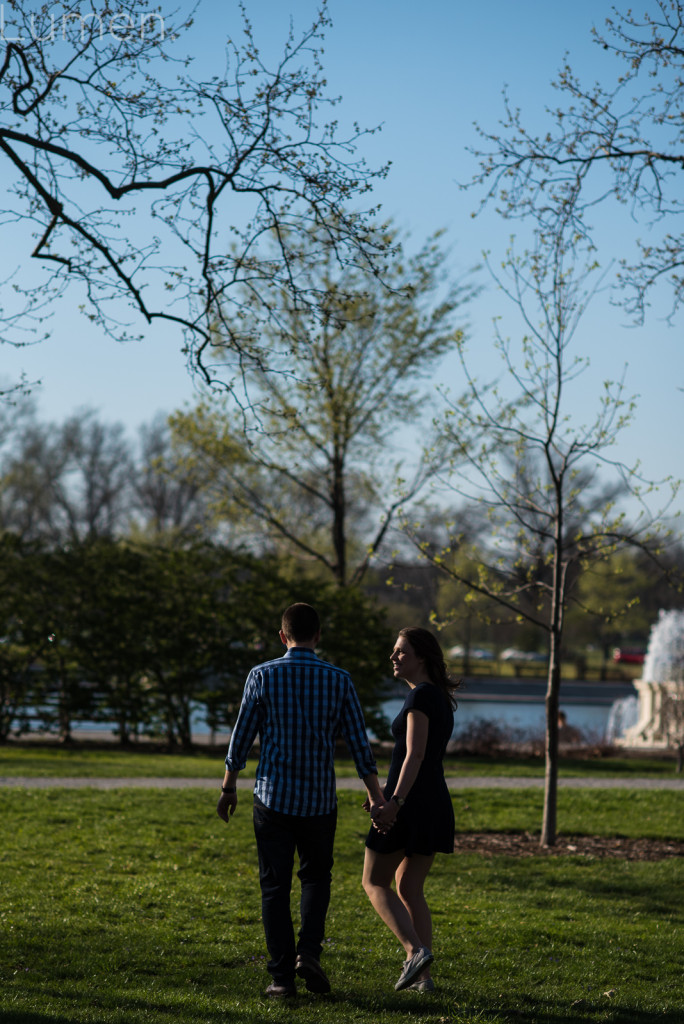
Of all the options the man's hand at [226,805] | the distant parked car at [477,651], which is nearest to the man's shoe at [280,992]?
the man's hand at [226,805]

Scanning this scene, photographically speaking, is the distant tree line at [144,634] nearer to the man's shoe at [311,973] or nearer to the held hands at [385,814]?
the man's shoe at [311,973]

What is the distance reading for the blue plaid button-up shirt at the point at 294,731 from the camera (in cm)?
457

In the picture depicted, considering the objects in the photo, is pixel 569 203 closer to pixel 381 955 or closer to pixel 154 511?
pixel 381 955

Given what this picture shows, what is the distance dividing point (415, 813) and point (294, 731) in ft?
2.26

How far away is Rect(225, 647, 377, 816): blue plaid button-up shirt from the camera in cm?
457

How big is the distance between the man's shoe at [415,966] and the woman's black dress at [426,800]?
460 millimetres

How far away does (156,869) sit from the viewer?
769 centimetres

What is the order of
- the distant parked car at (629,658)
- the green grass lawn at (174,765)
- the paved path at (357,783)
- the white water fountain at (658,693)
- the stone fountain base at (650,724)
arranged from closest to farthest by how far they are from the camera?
1. the paved path at (357,783)
2. the green grass lawn at (174,765)
3. the white water fountain at (658,693)
4. the stone fountain base at (650,724)
5. the distant parked car at (629,658)

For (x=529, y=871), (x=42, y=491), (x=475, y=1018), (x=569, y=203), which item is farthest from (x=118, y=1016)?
(x=42, y=491)

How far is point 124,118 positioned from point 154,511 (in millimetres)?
46524

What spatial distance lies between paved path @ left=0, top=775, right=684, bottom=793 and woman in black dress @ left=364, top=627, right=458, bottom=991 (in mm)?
7155

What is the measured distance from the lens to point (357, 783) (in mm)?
13109

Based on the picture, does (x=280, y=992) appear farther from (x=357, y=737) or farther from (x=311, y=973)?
(x=357, y=737)

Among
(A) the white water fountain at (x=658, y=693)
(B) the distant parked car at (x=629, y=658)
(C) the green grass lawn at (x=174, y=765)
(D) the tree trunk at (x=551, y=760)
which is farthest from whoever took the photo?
(B) the distant parked car at (x=629, y=658)
